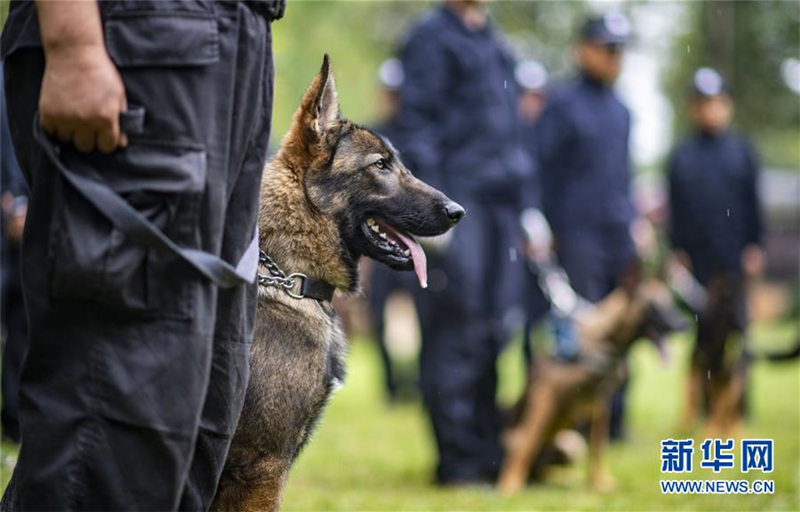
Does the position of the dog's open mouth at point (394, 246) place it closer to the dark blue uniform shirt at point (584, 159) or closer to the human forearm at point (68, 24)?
the human forearm at point (68, 24)

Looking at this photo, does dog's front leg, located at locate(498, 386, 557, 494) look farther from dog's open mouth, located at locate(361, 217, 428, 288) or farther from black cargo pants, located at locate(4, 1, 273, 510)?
black cargo pants, located at locate(4, 1, 273, 510)

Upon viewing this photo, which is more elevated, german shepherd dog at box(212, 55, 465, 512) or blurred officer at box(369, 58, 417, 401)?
german shepherd dog at box(212, 55, 465, 512)

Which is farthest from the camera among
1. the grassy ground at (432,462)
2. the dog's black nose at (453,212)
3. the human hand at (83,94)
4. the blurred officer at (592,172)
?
the blurred officer at (592,172)

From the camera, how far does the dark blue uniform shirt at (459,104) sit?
637 centimetres

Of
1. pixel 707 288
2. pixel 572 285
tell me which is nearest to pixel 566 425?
pixel 572 285

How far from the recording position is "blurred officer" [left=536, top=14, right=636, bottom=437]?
26.9 ft

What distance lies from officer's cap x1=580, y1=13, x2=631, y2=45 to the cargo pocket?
6597mm

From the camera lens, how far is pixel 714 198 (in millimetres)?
9164

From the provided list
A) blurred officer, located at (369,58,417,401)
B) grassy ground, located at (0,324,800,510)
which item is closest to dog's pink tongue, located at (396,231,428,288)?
grassy ground, located at (0,324,800,510)

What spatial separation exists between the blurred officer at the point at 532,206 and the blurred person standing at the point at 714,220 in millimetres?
1261

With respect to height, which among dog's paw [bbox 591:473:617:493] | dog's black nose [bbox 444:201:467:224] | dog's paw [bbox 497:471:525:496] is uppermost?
dog's black nose [bbox 444:201:467:224]

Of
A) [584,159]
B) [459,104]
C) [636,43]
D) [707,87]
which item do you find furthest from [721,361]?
[636,43]

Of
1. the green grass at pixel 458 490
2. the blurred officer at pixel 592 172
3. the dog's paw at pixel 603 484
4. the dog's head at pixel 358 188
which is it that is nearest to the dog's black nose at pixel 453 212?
the dog's head at pixel 358 188

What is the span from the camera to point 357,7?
26.6m
